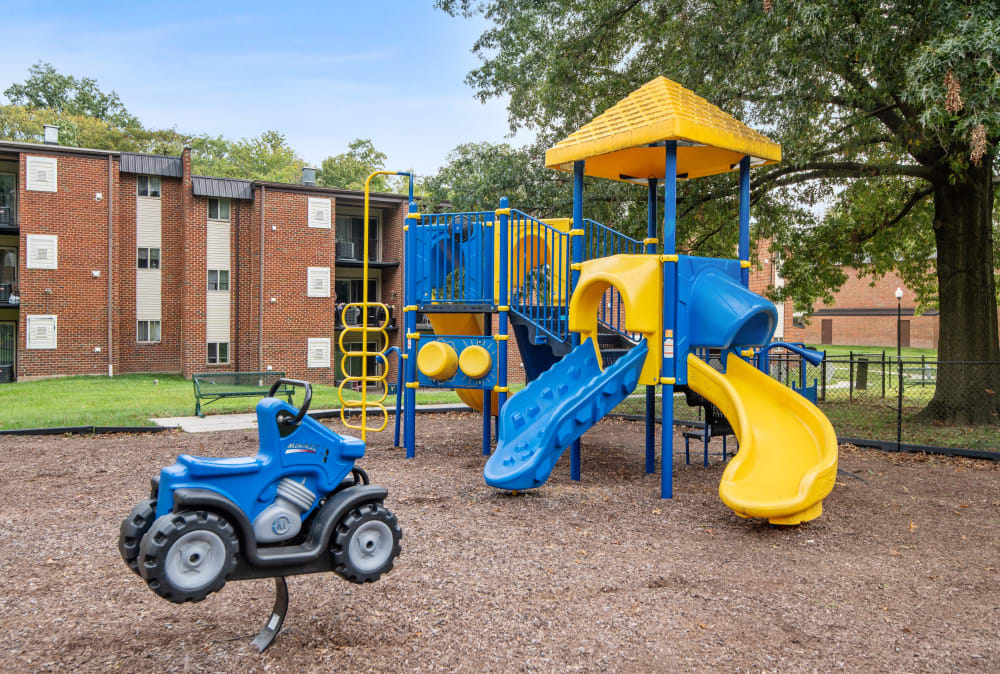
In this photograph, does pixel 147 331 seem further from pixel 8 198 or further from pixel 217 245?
pixel 8 198

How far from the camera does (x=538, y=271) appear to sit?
9633 millimetres

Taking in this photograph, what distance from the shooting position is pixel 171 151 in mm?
50812

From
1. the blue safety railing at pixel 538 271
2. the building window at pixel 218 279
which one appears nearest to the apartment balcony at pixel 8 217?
the building window at pixel 218 279

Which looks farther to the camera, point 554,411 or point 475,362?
point 475,362

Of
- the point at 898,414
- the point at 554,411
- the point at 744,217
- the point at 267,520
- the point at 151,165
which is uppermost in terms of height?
the point at 151,165

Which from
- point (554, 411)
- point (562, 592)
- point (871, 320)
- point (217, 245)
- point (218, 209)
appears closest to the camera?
point (562, 592)

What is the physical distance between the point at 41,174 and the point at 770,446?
30.3 meters

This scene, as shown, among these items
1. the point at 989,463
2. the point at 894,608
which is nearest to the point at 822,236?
the point at 989,463

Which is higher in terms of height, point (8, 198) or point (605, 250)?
point (8, 198)

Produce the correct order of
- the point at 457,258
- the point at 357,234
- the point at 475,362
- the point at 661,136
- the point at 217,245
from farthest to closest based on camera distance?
1. the point at 357,234
2. the point at 217,245
3. the point at 457,258
4. the point at 475,362
5. the point at 661,136

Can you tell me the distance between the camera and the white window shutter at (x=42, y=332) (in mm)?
28266

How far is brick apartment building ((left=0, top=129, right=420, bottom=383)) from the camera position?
28.7 meters

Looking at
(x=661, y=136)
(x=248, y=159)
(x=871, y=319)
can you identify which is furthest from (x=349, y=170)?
(x=661, y=136)

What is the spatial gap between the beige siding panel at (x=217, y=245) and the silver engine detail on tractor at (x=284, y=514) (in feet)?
98.5
